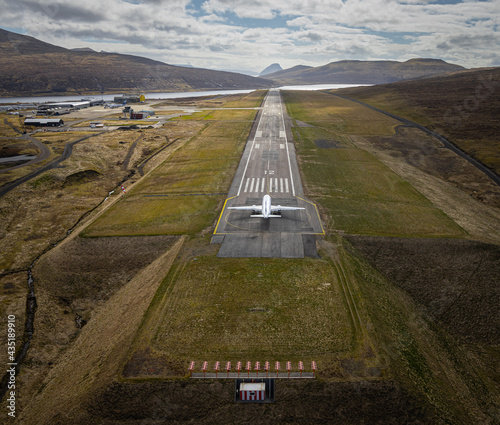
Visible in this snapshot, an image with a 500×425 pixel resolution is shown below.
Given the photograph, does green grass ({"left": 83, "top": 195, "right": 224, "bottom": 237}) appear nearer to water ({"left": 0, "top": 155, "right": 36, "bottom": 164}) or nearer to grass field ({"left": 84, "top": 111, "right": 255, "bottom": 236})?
grass field ({"left": 84, "top": 111, "right": 255, "bottom": 236})

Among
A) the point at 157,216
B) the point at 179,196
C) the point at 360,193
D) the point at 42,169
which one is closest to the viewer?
the point at 157,216

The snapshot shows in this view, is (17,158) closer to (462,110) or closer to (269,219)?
(269,219)

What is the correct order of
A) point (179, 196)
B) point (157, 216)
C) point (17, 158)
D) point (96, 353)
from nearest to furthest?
point (96, 353) < point (157, 216) < point (179, 196) < point (17, 158)

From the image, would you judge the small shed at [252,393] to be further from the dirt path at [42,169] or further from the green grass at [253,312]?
the dirt path at [42,169]

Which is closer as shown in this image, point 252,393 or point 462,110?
point 252,393

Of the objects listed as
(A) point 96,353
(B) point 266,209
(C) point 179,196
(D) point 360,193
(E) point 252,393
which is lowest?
(A) point 96,353

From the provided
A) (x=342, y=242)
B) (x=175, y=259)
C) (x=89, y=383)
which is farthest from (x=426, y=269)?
(x=89, y=383)

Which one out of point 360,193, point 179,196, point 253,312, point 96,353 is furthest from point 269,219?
point 96,353

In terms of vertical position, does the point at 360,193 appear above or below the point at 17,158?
below
